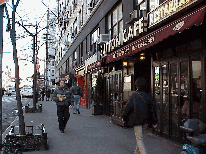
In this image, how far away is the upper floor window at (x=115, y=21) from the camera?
15.1 meters

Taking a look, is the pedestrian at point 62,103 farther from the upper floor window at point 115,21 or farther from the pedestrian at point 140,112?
the upper floor window at point 115,21

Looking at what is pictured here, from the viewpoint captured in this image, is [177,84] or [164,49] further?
[164,49]

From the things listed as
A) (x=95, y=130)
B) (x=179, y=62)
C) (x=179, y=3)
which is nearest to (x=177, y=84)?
(x=179, y=62)

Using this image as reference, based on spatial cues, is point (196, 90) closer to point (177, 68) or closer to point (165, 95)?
point (177, 68)

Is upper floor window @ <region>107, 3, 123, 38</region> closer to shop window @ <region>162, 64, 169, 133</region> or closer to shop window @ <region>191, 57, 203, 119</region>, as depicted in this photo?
shop window @ <region>162, 64, 169, 133</region>

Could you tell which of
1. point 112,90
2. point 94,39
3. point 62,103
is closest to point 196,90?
point 62,103

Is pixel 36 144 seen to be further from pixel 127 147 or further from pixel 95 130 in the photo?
pixel 95 130

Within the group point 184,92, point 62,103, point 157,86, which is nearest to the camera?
point 184,92

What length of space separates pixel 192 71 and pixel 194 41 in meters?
0.78

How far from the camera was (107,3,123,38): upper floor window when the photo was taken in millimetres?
15086

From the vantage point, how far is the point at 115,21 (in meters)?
16.1

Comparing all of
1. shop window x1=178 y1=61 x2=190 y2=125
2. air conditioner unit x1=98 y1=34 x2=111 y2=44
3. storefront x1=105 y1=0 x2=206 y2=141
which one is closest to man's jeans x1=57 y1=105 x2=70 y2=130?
storefront x1=105 y1=0 x2=206 y2=141

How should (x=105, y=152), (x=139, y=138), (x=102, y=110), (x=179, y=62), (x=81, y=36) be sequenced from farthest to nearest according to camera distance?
(x=81, y=36) → (x=102, y=110) → (x=179, y=62) → (x=105, y=152) → (x=139, y=138)

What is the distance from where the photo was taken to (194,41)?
795cm
